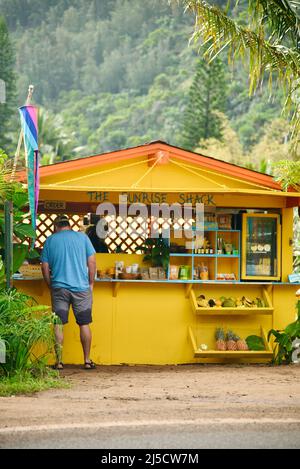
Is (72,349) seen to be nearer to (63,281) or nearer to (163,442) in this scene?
(63,281)

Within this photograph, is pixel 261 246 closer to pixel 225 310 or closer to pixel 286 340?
pixel 225 310

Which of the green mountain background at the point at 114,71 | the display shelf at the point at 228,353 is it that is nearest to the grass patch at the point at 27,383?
the display shelf at the point at 228,353

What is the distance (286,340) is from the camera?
1135 cm

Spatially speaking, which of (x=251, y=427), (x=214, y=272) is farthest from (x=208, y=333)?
(x=251, y=427)

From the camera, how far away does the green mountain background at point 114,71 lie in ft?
275

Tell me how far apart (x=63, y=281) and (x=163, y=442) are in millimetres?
4950

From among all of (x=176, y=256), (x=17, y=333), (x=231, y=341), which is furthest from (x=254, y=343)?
(x=17, y=333)

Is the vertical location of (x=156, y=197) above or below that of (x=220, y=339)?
above

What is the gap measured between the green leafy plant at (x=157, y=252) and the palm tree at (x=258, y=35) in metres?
2.18

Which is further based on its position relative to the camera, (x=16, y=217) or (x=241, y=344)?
(x=241, y=344)

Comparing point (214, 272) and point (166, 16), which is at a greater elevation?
point (166, 16)

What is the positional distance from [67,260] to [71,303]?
51 centimetres

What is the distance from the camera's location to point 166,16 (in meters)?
107

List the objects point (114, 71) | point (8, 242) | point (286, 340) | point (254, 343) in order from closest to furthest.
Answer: point (8, 242) → point (286, 340) → point (254, 343) → point (114, 71)
